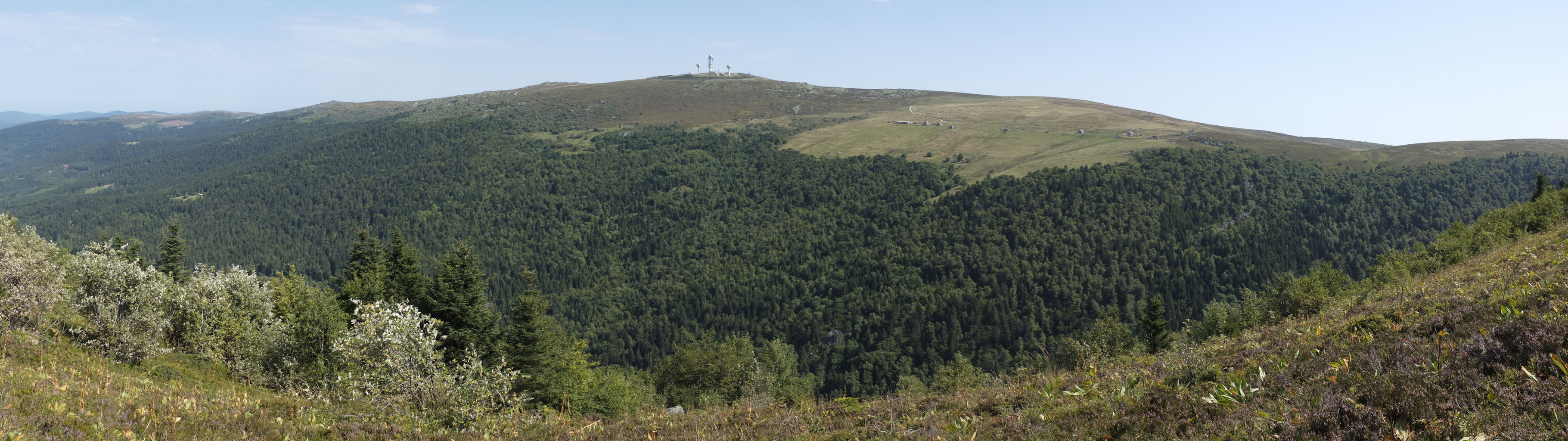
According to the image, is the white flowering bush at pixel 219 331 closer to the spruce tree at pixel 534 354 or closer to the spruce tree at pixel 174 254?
the spruce tree at pixel 534 354

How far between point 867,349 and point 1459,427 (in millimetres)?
150442

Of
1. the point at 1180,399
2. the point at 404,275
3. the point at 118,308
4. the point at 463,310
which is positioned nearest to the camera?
the point at 1180,399

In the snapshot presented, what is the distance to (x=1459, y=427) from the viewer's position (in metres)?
7.02

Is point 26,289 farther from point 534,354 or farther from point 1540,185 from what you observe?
point 1540,185

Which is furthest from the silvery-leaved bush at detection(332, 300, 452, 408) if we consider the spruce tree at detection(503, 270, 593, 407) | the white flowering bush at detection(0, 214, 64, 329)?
the spruce tree at detection(503, 270, 593, 407)

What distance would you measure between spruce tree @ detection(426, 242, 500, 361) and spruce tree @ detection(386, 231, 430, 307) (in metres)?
1.35

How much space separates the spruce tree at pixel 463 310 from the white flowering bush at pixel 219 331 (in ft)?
26.9

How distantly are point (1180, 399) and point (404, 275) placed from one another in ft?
157

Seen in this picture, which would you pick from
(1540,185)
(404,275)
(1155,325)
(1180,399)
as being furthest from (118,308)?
(1540,185)

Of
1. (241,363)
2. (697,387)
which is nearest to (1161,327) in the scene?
(697,387)

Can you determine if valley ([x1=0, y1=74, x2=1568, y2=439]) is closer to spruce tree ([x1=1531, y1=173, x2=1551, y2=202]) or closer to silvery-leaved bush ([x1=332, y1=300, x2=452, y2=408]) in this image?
spruce tree ([x1=1531, y1=173, x2=1551, y2=202])

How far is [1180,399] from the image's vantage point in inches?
407

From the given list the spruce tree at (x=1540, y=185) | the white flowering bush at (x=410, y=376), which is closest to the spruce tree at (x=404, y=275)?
the white flowering bush at (x=410, y=376)

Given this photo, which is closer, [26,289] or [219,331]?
[26,289]
